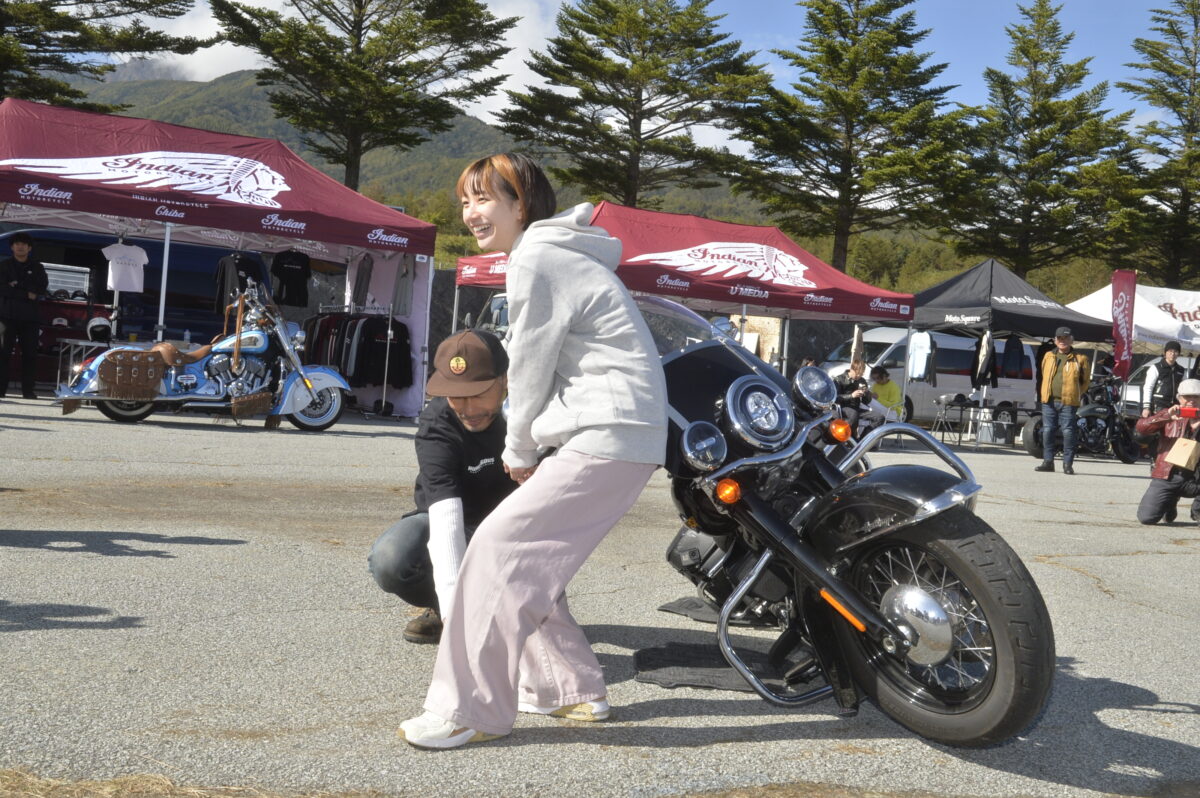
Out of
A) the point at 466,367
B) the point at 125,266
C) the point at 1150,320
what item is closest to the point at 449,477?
the point at 466,367

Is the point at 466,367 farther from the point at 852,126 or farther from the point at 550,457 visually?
the point at 852,126

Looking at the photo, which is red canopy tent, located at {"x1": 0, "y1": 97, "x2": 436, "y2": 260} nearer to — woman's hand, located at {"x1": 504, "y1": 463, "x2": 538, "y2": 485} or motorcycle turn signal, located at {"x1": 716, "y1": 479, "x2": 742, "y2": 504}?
woman's hand, located at {"x1": 504, "y1": 463, "x2": 538, "y2": 485}

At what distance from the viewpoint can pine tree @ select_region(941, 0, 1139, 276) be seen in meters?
46.4

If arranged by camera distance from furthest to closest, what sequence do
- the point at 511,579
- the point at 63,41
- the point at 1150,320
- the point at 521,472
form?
the point at 63,41 < the point at 1150,320 < the point at 521,472 < the point at 511,579

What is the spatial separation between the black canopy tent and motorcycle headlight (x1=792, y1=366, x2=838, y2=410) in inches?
683

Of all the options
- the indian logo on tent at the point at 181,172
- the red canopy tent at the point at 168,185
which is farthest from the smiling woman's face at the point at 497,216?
the indian logo on tent at the point at 181,172

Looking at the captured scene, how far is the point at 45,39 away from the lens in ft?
→ 120

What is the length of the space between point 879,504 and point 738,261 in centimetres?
1458

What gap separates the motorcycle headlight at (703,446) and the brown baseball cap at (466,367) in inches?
25.2

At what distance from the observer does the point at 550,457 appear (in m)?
3.07

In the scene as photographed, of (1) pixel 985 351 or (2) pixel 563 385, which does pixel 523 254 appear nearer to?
(2) pixel 563 385

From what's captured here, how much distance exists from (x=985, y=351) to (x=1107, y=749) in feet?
57.9

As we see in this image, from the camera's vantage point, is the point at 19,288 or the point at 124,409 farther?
the point at 19,288

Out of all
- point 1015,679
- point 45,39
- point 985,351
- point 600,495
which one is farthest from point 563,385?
point 45,39
